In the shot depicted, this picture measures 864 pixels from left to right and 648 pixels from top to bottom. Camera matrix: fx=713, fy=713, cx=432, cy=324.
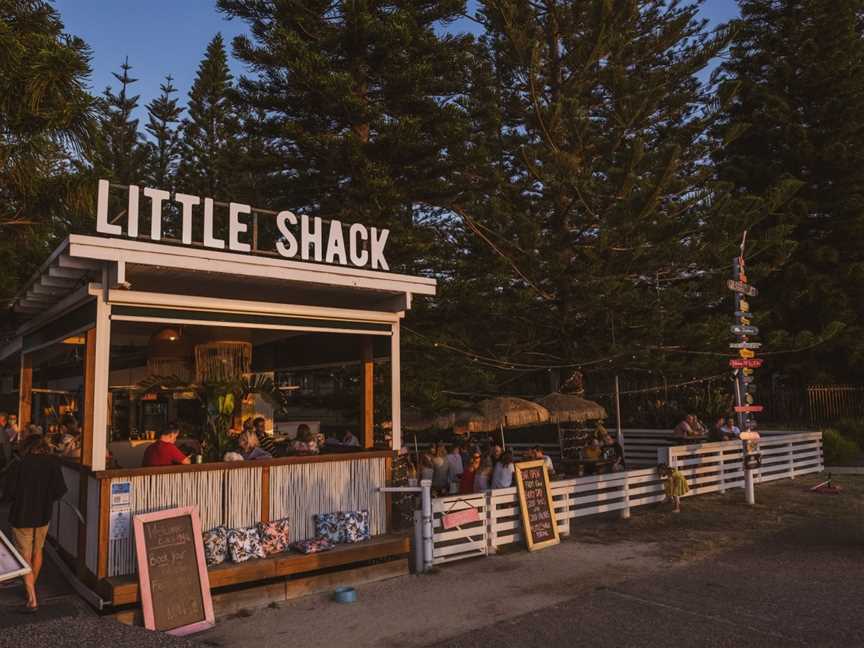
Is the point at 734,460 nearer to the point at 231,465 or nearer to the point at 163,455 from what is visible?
the point at 231,465

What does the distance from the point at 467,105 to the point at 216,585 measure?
14.7m

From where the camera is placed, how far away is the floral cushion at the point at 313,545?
6.88 meters

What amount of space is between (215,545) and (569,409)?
8832 mm

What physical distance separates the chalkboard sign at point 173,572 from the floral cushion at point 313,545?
1080mm

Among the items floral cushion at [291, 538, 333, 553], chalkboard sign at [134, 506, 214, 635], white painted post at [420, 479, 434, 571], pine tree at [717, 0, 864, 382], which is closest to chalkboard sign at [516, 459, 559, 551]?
white painted post at [420, 479, 434, 571]

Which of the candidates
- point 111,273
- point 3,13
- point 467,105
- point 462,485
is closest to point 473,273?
point 467,105

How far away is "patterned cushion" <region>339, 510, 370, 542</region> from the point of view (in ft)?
23.9

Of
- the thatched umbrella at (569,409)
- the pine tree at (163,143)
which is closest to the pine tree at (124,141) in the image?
the pine tree at (163,143)

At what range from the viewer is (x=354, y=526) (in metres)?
7.36

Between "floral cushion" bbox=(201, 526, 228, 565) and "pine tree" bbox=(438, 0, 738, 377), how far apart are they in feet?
37.7

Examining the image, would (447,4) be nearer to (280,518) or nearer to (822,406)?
(280,518)

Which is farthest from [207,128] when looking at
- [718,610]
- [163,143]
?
[718,610]

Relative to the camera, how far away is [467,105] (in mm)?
18250

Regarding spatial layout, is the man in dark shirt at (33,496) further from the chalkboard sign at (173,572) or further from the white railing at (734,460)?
the white railing at (734,460)
